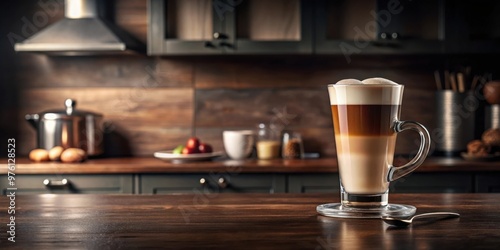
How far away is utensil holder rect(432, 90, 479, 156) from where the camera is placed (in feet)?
10.9

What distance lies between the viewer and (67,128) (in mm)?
3154

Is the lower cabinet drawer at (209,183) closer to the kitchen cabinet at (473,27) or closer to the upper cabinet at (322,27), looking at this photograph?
the upper cabinet at (322,27)

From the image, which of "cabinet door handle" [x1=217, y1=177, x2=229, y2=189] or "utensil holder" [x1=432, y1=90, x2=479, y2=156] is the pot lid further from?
"utensil holder" [x1=432, y1=90, x2=479, y2=156]

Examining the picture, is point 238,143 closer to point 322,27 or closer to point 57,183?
point 322,27

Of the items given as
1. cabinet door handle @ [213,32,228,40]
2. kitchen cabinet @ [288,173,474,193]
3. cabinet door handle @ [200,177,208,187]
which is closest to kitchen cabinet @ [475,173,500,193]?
kitchen cabinet @ [288,173,474,193]

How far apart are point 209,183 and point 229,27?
0.73 metres

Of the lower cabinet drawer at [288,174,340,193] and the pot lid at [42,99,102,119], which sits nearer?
the lower cabinet drawer at [288,174,340,193]

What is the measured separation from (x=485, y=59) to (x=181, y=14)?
151 cm

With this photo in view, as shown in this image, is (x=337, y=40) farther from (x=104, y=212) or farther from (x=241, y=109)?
(x=104, y=212)

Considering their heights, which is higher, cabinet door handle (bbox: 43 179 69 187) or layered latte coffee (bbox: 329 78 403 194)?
layered latte coffee (bbox: 329 78 403 194)

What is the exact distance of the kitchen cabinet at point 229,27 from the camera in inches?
124

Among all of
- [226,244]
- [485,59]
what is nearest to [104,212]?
[226,244]

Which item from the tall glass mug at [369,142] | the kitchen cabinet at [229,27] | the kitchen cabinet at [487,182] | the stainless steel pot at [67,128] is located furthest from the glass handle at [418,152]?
the stainless steel pot at [67,128]

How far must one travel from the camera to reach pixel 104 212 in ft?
3.73
